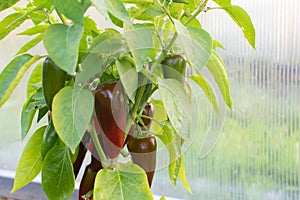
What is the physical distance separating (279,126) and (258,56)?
194 millimetres

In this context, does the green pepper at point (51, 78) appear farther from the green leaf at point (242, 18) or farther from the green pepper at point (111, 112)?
the green leaf at point (242, 18)

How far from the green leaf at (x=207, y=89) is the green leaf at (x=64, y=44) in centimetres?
26

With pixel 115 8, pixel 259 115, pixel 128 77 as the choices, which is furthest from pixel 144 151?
pixel 259 115

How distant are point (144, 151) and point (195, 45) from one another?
0.21 metres

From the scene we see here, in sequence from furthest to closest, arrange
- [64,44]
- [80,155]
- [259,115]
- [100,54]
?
[259,115] → [80,155] → [100,54] → [64,44]

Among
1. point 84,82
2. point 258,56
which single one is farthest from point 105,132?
point 258,56

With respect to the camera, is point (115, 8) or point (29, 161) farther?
point (29, 161)

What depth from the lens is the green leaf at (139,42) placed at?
1.58ft

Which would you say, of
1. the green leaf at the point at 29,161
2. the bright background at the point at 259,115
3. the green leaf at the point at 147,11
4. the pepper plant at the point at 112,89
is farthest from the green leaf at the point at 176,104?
the bright background at the point at 259,115

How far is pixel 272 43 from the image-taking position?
108 cm

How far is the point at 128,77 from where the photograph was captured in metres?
0.53

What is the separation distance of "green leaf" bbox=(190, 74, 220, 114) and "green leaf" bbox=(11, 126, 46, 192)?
261 millimetres

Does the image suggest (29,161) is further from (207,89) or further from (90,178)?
(207,89)

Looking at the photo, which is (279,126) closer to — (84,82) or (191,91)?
(191,91)
